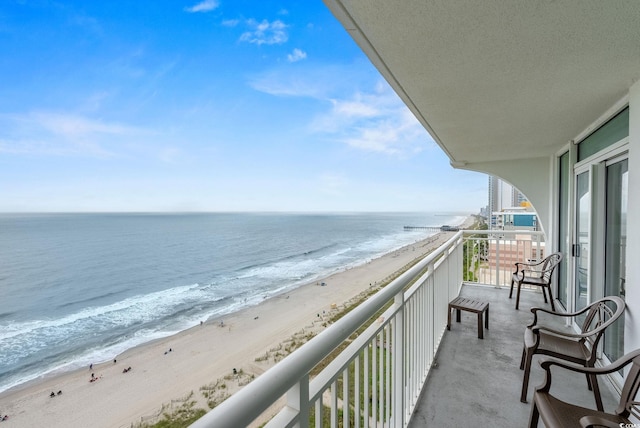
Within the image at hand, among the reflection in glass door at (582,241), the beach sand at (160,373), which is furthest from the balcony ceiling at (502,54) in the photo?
the beach sand at (160,373)

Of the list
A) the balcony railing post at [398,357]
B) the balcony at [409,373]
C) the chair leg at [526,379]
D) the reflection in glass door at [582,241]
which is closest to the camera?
the balcony at [409,373]

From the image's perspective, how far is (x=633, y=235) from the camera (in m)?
1.94

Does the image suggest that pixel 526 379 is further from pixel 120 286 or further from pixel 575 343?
pixel 120 286

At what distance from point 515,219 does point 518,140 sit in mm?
14372

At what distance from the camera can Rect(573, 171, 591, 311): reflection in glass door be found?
122 inches

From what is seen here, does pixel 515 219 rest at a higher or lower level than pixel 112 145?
lower

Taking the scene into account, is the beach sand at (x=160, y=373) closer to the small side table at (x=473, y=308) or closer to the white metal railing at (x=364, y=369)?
the small side table at (x=473, y=308)

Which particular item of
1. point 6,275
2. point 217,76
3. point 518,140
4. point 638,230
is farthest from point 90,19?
point 638,230

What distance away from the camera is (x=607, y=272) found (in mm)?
2682

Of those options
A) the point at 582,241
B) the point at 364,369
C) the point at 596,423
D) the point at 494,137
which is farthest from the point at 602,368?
the point at 494,137

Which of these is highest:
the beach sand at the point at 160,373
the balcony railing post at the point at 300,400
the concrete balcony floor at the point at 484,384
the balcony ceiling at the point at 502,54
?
the balcony ceiling at the point at 502,54

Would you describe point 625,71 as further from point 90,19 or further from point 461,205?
point 461,205

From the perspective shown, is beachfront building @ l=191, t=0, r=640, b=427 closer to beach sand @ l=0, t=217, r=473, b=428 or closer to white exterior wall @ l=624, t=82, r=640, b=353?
white exterior wall @ l=624, t=82, r=640, b=353

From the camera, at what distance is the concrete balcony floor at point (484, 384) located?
1.98 metres
